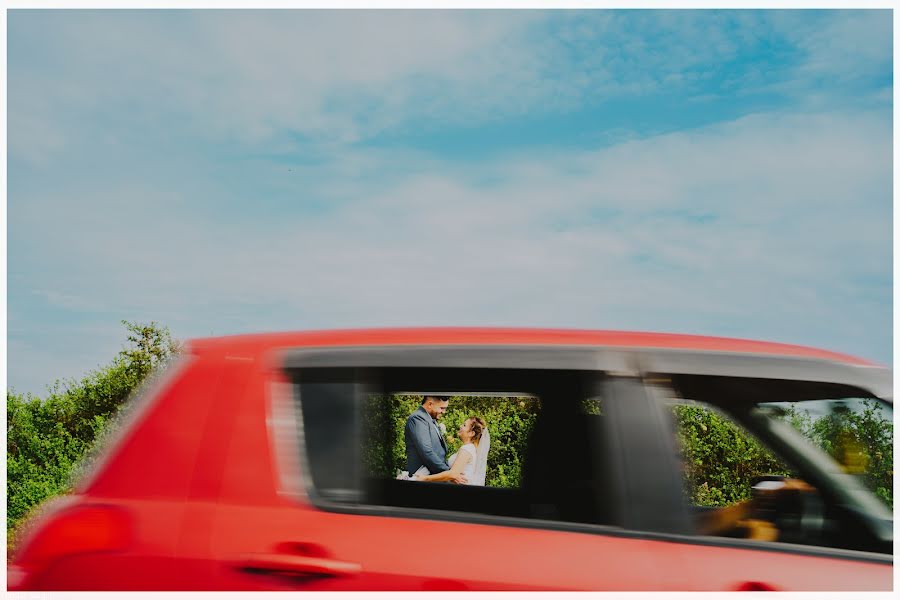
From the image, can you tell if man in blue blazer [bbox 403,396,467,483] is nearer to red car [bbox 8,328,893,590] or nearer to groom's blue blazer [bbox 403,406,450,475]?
groom's blue blazer [bbox 403,406,450,475]

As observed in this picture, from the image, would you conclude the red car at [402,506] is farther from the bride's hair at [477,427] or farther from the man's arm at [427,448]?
the bride's hair at [477,427]

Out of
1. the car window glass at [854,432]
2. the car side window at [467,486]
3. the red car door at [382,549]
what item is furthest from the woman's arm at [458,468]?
the red car door at [382,549]

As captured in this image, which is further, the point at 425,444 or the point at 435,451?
the point at 435,451

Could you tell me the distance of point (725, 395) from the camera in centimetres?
314

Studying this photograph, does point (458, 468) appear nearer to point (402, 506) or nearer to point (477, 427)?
point (477, 427)

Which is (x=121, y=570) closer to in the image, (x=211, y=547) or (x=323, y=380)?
(x=211, y=547)

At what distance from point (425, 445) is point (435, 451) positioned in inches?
10.0

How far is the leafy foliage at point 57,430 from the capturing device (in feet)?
50.7

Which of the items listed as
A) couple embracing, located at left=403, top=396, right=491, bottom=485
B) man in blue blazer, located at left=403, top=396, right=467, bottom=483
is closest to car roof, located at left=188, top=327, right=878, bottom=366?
couple embracing, located at left=403, top=396, right=491, bottom=485

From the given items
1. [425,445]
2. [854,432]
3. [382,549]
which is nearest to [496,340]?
[382,549]

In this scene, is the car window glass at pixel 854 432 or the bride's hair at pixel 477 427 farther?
the bride's hair at pixel 477 427

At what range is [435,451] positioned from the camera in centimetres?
674

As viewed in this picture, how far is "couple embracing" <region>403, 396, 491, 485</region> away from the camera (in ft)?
18.1

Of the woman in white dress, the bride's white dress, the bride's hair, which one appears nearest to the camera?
the bride's white dress
